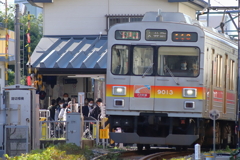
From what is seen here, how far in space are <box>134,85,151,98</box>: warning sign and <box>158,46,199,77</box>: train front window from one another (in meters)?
0.48

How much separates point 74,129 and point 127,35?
279cm

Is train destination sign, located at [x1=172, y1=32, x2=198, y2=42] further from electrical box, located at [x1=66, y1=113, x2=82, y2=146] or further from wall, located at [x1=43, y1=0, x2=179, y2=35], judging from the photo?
wall, located at [x1=43, y1=0, x2=179, y2=35]

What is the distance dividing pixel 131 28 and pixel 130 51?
60 cm

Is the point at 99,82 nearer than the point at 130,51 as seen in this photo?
No

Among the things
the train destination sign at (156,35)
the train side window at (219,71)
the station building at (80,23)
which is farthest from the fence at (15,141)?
the station building at (80,23)

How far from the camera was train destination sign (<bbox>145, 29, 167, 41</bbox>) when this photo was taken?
1408 cm

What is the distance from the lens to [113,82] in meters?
13.9

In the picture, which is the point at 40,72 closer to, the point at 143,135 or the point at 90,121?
the point at 90,121

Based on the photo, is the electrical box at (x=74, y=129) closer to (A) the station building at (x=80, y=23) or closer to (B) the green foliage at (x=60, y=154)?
(B) the green foliage at (x=60, y=154)

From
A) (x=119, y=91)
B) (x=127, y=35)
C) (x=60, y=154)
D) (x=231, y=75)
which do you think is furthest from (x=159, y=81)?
(x=231, y=75)

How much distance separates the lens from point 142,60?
46.2 ft

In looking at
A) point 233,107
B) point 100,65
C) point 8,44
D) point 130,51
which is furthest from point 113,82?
point 8,44

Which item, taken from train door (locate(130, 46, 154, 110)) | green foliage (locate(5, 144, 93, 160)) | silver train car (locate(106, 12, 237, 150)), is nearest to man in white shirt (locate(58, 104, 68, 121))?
silver train car (locate(106, 12, 237, 150))

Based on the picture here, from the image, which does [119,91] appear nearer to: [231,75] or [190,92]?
[190,92]
